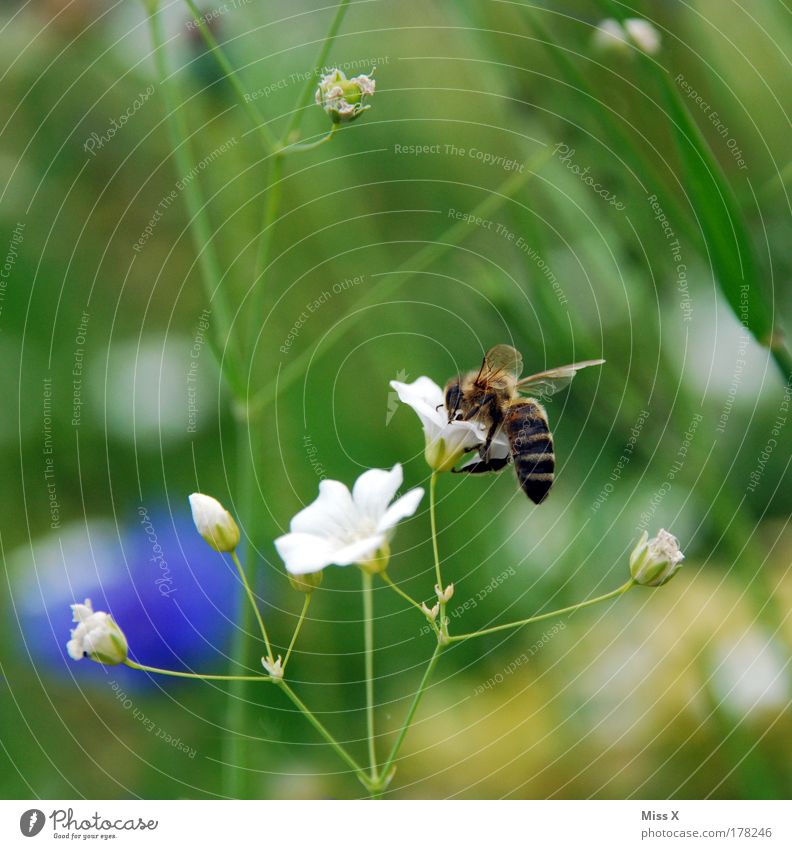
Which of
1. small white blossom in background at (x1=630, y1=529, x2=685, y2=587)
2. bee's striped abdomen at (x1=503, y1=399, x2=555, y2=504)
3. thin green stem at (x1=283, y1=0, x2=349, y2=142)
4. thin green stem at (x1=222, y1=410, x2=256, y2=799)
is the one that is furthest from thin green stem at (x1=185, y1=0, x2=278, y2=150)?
small white blossom in background at (x1=630, y1=529, x2=685, y2=587)

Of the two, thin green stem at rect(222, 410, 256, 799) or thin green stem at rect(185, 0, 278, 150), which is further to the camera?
thin green stem at rect(222, 410, 256, 799)

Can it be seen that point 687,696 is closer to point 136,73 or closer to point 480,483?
point 480,483

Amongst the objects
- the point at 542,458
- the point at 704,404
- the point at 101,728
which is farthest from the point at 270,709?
the point at 704,404

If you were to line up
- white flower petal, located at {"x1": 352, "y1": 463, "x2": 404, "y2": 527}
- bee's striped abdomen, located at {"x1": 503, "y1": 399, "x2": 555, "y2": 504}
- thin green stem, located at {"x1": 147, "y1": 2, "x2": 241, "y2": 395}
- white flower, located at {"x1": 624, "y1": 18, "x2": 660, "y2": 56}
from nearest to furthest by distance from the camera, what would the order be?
white flower petal, located at {"x1": 352, "y1": 463, "x2": 404, "y2": 527} < bee's striped abdomen, located at {"x1": 503, "y1": 399, "x2": 555, "y2": 504} < thin green stem, located at {"x1": 147, "y1": 2, "x2": 241, "y2": 395} < white flower, located at {"x1": 624, "y1": 18, "x2": 660, "y2": 56}

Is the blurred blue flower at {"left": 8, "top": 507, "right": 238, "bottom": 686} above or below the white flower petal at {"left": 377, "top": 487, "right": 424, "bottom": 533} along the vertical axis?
above

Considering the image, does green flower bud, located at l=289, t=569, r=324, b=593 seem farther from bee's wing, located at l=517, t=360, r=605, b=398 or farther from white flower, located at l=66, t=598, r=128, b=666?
bee's wing, located at l=517, t=360, r=605, b=398

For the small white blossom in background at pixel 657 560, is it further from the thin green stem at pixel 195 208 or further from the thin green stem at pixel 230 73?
the thin green stem at pixel 230 73

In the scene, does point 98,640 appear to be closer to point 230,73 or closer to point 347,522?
point 347,522

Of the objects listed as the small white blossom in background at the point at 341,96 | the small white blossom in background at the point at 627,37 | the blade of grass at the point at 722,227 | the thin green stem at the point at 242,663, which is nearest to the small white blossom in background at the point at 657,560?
the blade of grass at the point at 722,227
